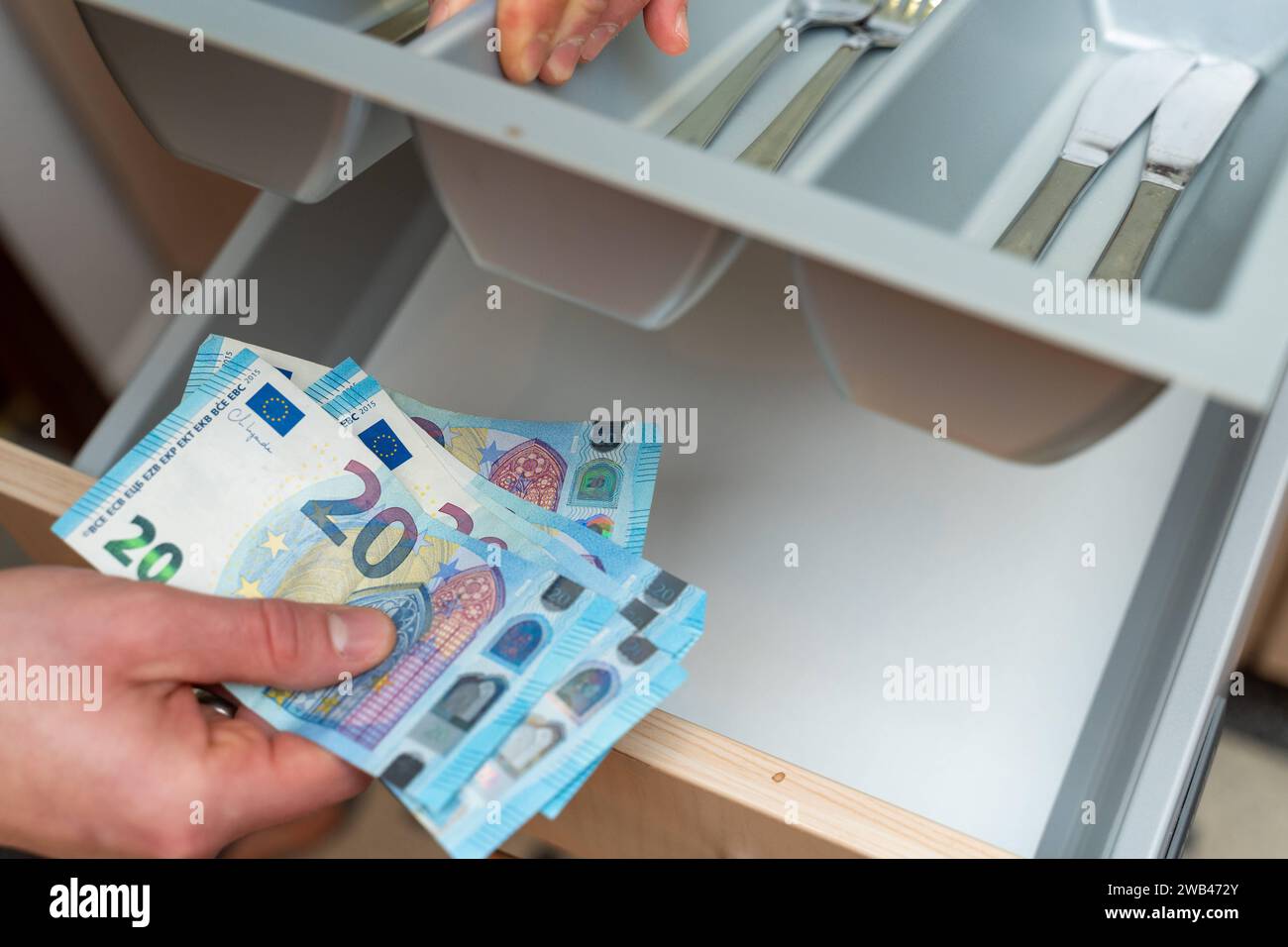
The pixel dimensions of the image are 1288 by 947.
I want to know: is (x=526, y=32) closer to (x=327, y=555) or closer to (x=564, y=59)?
(x=564, y=59)

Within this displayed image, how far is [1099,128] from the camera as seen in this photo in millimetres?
764

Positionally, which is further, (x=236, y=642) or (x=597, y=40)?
(x=597, y=40)

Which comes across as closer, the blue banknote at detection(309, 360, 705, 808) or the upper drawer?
the upper drawer

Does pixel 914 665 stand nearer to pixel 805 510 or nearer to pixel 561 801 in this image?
pixel 805 510

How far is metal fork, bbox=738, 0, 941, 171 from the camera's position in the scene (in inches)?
29.3

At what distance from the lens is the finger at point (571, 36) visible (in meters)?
0.64

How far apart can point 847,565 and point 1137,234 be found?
0.96 ft

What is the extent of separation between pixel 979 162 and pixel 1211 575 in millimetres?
318

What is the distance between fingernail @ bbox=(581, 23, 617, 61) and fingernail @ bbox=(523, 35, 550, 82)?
1.6 inches

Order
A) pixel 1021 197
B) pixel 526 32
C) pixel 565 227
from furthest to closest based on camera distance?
pixel 1021 197, pixel 526 32, pixel 565 227

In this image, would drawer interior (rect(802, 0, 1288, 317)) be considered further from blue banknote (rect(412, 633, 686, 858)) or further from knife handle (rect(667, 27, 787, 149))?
blue banknote (rect(412, 633, 686, 858))

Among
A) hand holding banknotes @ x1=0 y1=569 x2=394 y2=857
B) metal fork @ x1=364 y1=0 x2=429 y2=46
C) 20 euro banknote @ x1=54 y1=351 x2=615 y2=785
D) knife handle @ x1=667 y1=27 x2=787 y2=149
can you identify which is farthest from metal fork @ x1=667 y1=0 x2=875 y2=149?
hand holding banknotes @ x1=0 y1=569 x2=394 y2=857

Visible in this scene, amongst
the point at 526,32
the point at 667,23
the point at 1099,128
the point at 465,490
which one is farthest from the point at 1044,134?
the point at 465,490
